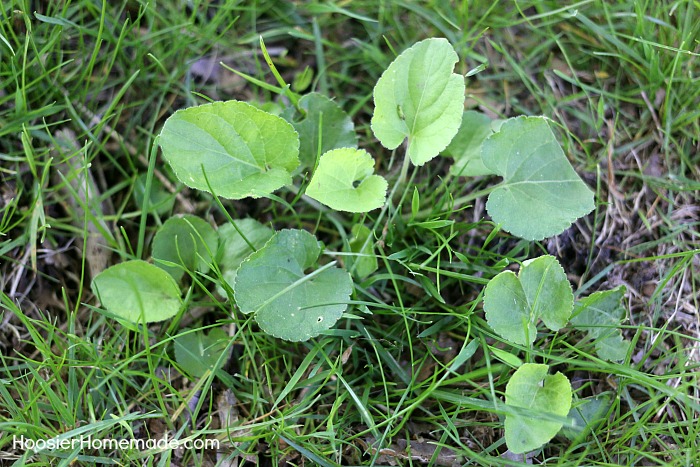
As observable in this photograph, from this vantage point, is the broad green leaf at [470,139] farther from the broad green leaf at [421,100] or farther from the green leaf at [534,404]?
the green leaf at [534,404]

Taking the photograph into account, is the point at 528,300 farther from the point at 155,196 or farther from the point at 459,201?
the point at 155,196

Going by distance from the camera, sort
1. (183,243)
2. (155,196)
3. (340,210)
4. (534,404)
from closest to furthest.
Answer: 1. (534,404)
2. (340,210)
3. (183,243)
4. (155,196)

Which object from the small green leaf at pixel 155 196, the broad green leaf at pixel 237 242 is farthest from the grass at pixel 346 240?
the broad green leaf at pixel 237 242

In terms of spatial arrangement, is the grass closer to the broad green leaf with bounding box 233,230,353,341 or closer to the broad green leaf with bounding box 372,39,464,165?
the broad green leaf with bounding box 233,230,353,341

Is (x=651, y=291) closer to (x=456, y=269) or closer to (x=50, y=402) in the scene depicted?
(x=456, y=269)

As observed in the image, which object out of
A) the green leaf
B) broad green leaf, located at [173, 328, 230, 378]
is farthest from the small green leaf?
the green leaf

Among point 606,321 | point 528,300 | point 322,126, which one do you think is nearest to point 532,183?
point 528,300

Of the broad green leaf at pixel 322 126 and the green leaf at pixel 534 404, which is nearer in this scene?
the green leaf at pixel 534 404

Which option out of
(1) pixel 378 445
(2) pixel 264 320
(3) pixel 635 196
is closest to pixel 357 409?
(1) pixel 378 445
